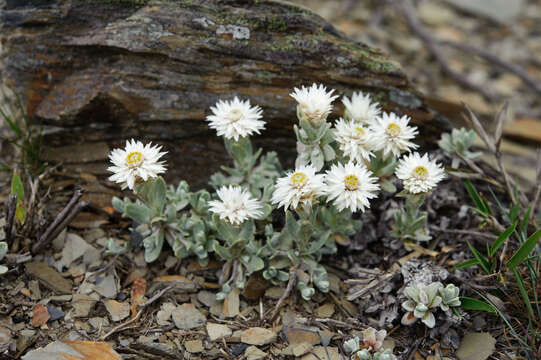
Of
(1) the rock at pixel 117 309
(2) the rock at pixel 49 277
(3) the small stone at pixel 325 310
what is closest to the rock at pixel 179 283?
(1) the rock at pixel 117 309

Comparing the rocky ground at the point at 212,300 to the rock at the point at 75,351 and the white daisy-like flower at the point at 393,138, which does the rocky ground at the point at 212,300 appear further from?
the white daisy-like flower at the point at 393,138

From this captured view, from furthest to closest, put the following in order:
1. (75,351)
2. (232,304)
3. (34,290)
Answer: (232,304) → (34,290) → (75,351)

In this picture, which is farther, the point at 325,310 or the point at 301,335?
the point at 325,310

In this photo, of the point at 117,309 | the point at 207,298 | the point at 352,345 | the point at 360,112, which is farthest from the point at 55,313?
the point at 360,112

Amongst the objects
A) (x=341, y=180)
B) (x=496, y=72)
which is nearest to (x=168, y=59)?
(x=341, y=180)

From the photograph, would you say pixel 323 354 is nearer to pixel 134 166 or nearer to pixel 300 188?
pixel 300 188

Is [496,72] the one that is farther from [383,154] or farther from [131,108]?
[131,108]

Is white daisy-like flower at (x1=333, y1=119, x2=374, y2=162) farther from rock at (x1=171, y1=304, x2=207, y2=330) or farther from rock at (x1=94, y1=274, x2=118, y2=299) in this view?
rock at (x1=94, y1=274, x2=118, y2=299)

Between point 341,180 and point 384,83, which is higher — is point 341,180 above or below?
below

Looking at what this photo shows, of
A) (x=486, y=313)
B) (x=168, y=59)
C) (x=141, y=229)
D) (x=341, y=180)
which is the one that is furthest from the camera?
(x=168, y=59)
